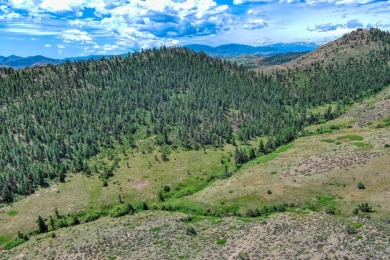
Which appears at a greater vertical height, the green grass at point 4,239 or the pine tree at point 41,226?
the pine tree at point 41,226

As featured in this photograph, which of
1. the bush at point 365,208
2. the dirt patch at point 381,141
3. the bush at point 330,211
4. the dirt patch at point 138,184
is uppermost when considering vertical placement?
the dirt patch at point 381,141

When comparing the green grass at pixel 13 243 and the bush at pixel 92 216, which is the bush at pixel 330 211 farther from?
the green grass at pixel 13 243

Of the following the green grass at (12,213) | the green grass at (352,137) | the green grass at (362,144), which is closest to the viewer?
the green grass at (12,213)

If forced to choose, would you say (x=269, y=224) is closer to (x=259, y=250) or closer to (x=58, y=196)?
(x=259, y=250)

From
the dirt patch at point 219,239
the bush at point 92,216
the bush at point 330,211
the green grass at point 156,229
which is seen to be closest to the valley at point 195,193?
the green grass at point 156,229

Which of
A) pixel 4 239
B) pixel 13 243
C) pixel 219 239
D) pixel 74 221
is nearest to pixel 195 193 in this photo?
pixel 74 221

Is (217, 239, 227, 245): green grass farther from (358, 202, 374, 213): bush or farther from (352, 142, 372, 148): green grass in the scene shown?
(352, 142, 372, 148): green grass

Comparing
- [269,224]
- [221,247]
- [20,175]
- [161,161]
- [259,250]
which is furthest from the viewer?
[161,161]

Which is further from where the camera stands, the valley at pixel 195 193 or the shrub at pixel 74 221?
the shrub at pixel 74 221

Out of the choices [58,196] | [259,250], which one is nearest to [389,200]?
[259,250]

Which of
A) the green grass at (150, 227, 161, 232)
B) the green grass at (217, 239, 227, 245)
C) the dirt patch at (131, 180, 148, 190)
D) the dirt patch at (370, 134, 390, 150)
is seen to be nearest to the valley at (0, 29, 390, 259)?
the green grass at (150, 227, 161, 232)

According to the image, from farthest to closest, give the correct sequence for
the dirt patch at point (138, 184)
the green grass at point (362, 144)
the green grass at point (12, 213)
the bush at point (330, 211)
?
1. the dirt patch at point (138, 184)
2. the green grass at point (362, 144)
3. the green grass at point (12, 213)
4. the bush at point (330, 211)
